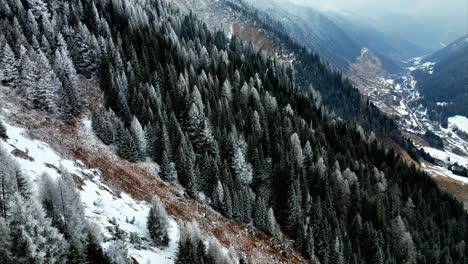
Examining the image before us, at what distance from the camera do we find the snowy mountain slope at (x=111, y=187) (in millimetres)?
34688

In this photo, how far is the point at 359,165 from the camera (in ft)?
313

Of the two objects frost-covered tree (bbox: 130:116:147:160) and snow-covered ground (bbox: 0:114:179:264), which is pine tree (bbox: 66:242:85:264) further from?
frost-covered tree (bbox: 130:116:147:160)

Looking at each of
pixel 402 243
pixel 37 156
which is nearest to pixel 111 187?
pixel 37 156

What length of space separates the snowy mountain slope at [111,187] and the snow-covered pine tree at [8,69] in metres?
2.62

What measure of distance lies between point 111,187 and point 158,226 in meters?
11.4

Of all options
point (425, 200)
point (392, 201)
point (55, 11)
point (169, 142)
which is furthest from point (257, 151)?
Result: point (55, 11)

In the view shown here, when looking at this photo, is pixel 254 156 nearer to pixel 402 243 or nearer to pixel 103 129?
pixel 103 129

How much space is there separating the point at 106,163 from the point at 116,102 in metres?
26.1

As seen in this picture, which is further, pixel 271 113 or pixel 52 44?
pixel 271 113

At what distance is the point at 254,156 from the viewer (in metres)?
75.4

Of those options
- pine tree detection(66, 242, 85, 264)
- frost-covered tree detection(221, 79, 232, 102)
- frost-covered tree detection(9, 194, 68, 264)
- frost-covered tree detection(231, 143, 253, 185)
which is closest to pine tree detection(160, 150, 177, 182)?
frost-covered tree detection(231, 143, 253, 185)

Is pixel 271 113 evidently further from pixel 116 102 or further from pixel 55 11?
pixel 55 11

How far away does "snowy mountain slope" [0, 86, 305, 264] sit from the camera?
34.7 m

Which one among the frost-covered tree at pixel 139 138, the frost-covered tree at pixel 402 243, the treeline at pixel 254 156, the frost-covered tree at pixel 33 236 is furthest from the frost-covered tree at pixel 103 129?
the frost-covered tree at pixel 402 243
